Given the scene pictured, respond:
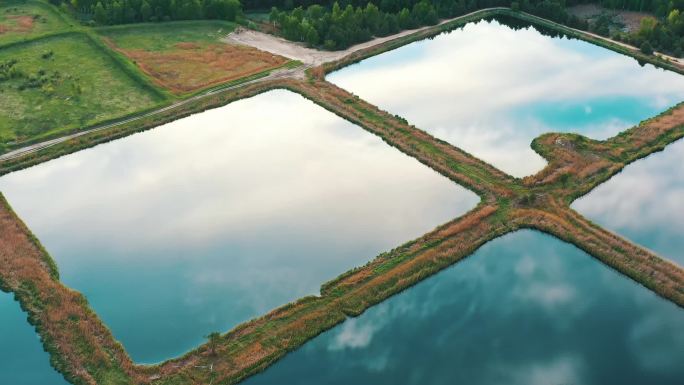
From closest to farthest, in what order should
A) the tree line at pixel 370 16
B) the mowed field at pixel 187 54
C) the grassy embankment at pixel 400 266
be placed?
the grassy embankment at pixel 400 266, the mowed field at pixel 187 54, the tree line at pixel 370 16

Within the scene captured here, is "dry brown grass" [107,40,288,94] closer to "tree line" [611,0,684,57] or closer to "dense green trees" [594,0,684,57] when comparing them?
"dense green trees" [594,0,684,57]

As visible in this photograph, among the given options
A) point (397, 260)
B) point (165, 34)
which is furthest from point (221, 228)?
point (165, 34)

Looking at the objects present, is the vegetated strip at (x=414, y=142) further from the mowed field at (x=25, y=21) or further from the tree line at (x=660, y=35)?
the mowed field at (x=25, y=21)

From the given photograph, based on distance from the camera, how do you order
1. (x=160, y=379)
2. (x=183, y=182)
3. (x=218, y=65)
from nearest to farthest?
(x=160, y=379), (x=183, y=182), (x=218, y=65)

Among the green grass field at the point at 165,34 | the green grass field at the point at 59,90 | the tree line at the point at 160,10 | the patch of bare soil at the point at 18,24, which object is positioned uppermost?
the tree line at the point at 160,10

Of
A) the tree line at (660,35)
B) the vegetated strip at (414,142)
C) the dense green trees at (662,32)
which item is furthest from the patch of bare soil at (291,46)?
the tree line at (660,35)

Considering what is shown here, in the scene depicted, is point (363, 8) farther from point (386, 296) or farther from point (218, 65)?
point (386, 296)

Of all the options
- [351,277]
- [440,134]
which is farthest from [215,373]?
[440,134]
